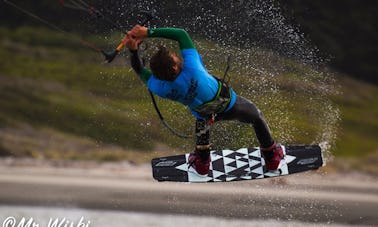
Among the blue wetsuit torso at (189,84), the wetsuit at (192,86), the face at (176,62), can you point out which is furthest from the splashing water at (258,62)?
the face at (176,62)

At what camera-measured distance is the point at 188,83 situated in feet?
20.6

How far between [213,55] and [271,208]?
102 inches

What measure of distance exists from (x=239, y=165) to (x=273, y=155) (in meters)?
0.81

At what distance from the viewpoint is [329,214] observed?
955cm

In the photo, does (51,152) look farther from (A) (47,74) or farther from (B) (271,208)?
(B) (271,208)

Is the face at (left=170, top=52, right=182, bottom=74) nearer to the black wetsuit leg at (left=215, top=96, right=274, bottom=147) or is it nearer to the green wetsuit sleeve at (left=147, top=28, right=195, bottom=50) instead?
the green wetsuit sleeve at (left=147, top=28, right=195, bottom=50)

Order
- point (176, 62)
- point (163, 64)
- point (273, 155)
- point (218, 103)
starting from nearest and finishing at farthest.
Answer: point (163, 64), point (176, 62), point (218, 103), point (273, 155)

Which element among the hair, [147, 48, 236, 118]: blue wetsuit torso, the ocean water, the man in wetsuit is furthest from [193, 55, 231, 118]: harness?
the ocean water

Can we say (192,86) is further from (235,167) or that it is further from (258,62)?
(258,62)

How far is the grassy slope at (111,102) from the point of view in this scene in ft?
33.7

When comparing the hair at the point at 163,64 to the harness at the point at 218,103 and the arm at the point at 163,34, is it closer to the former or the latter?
the arm at the point at 163,34

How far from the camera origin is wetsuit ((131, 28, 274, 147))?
627 cm

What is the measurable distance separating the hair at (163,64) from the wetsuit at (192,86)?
0.49 feet

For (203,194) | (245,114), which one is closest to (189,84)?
(245,114)
